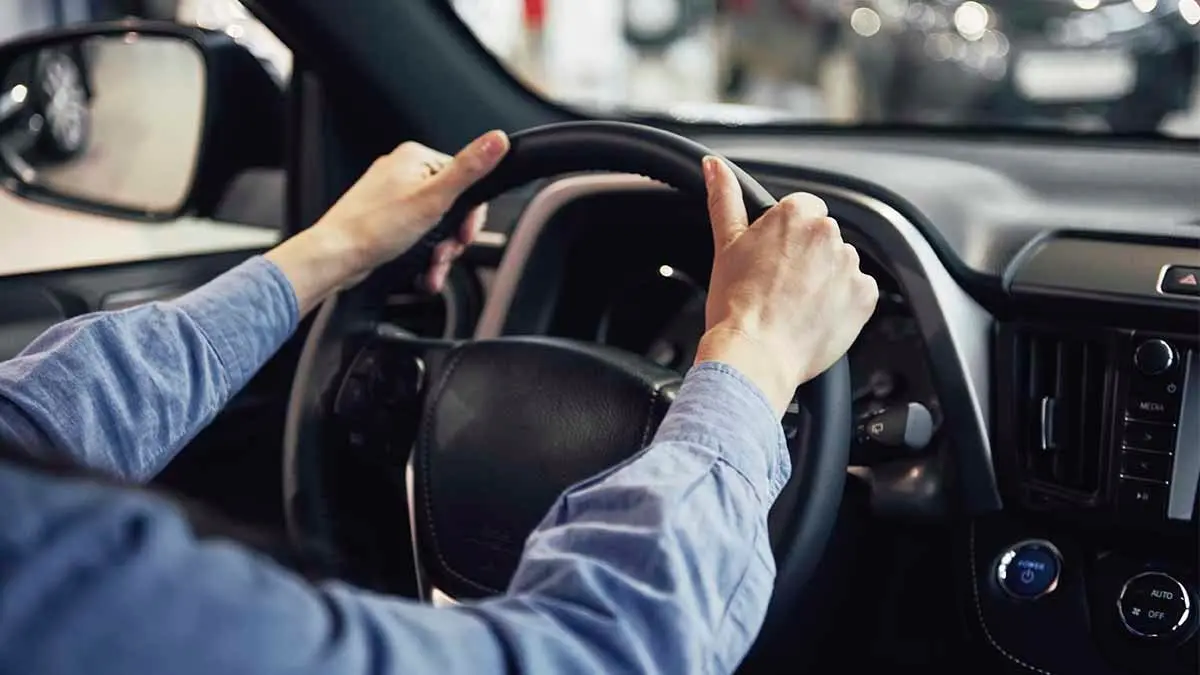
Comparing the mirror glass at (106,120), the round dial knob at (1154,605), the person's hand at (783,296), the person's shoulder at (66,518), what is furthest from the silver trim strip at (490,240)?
the person's shoulder at (66,518)

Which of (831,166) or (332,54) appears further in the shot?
(332,54)

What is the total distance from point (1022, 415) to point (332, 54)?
2.71 feet

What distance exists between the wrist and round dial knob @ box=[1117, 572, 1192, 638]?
528 mm

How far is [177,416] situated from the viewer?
1075 mm

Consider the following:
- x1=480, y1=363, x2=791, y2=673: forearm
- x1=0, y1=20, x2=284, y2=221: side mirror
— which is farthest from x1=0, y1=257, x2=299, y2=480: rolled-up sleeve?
x1=0, y1=20, x2=284, y2=221: side mirror

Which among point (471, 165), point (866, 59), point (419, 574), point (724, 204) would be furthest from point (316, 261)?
point (866, 59)

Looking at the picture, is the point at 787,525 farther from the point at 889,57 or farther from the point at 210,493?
the point at 889,57

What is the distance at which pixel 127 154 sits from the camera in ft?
5.95

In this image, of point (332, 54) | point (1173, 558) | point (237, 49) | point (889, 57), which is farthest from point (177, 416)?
point (889, 57)

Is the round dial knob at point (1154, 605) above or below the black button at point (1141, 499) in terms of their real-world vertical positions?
below

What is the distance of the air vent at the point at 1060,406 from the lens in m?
1.20

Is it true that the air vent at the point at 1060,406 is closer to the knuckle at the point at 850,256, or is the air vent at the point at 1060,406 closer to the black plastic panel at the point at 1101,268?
the black plastic panel at the point at 1101,268

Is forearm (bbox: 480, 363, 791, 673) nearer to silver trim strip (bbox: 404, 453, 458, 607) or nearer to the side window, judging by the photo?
silver trim strip (bbox: 404, 453, 458, 607)

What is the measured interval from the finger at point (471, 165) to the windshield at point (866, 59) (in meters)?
0.55
